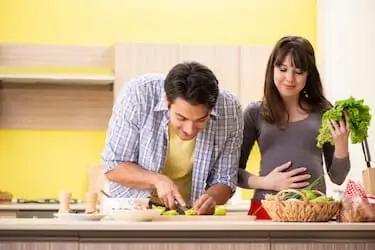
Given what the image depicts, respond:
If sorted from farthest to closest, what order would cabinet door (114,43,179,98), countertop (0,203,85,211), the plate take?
cabinet door (114,43,179,98), countertop (0,203,85,211), the plate

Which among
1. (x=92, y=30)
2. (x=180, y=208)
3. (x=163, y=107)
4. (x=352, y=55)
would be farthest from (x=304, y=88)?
(x=92, y=30)

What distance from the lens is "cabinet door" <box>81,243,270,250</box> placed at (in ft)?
7.30

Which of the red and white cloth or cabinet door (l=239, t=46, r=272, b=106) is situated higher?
cabinet door (l=239, t=46, r=272, b=106)

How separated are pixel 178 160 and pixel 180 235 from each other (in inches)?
30.6

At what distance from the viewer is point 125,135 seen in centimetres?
289

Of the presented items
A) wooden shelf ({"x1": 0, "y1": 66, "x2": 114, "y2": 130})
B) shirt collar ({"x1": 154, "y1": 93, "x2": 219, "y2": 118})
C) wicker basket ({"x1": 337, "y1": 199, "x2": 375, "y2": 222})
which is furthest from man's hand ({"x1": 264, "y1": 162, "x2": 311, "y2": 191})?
wooden shelf ({"x1": 0, "y1": 66, "x2": 114, "y2": 130})

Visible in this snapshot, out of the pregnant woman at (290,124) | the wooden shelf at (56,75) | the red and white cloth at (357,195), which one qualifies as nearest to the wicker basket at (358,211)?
the red and white cloth at (357,195)

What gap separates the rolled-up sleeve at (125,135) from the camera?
2898 millimetres

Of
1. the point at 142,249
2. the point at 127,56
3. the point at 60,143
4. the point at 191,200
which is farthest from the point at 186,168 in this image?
the point at 60,143

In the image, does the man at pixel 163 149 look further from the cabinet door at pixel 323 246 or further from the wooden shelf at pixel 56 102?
the wooden shelf at pixel 56 102

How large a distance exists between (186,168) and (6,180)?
A: 8.31ft

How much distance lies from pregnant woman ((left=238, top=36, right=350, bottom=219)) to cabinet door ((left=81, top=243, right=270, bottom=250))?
0.58m

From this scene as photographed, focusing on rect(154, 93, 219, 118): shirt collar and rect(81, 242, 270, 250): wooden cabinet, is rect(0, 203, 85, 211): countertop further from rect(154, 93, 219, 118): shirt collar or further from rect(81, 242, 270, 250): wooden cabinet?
rect(81, 242, 270, 250): wooden cabinet

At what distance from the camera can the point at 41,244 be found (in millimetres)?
2211
